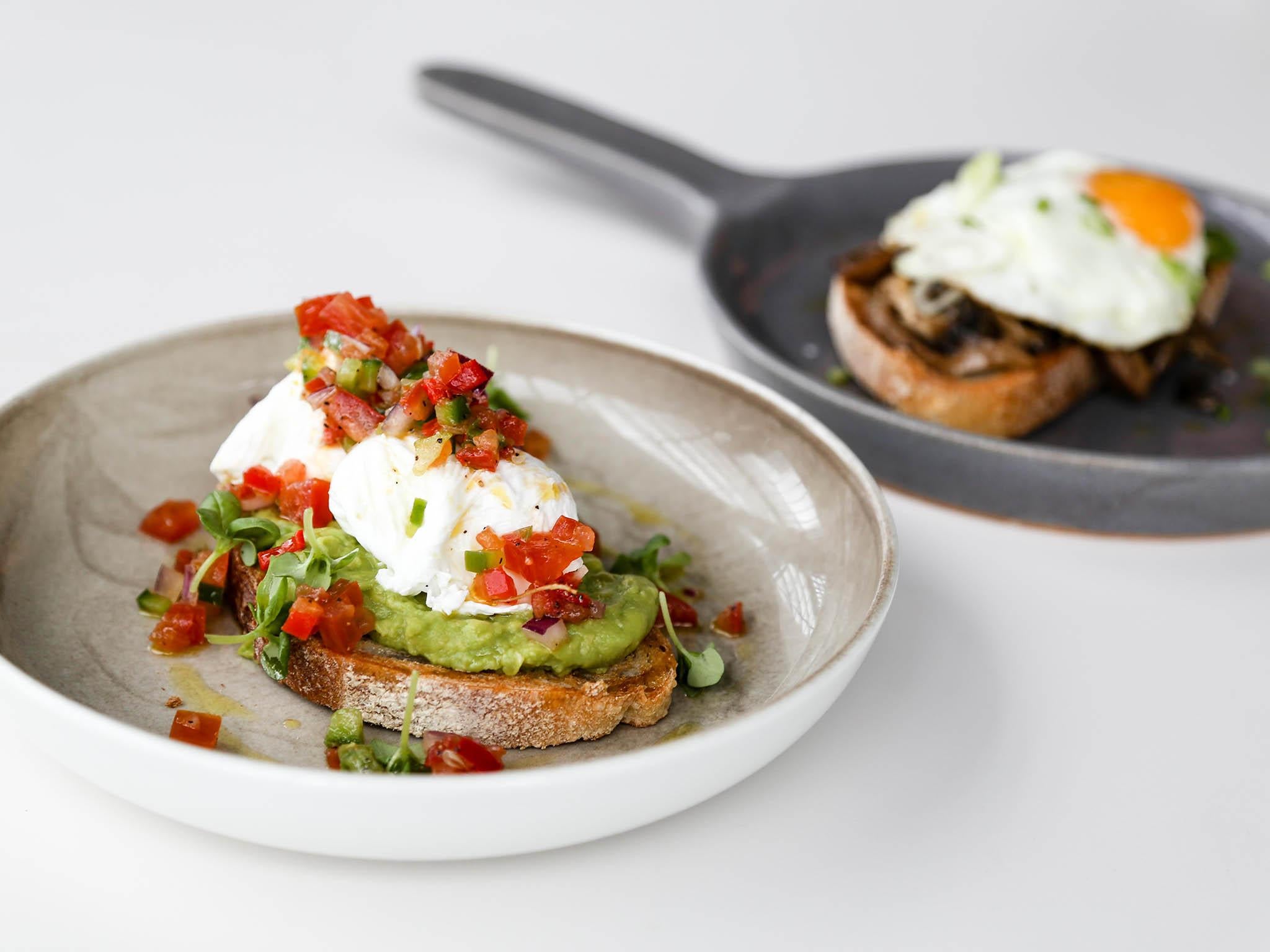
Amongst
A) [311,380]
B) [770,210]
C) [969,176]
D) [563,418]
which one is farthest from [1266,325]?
[311,380]

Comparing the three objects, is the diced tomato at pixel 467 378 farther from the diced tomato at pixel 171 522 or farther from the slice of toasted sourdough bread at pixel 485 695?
the diced tomato at pixel 171 522

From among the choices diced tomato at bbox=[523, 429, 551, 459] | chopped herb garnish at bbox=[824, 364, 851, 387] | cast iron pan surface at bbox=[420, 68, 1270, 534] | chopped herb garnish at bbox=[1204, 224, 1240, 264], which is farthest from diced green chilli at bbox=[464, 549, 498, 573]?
chopped herb garnish at bbox=[1204, 224, 1240, 264]

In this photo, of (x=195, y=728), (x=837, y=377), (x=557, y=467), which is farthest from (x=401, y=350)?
(x=837, y=377)

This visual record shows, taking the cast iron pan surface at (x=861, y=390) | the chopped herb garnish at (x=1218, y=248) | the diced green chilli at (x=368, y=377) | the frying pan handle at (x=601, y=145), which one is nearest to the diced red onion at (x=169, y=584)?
the diced green chilli at (x=368, y=377)

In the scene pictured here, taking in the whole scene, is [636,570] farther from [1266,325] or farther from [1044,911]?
[1266,325]

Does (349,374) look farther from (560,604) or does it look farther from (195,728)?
(195,728)

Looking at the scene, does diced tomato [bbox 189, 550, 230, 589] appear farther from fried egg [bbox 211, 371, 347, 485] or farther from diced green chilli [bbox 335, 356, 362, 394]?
diced green chilli [bbox 335, 356, 362, 394]
